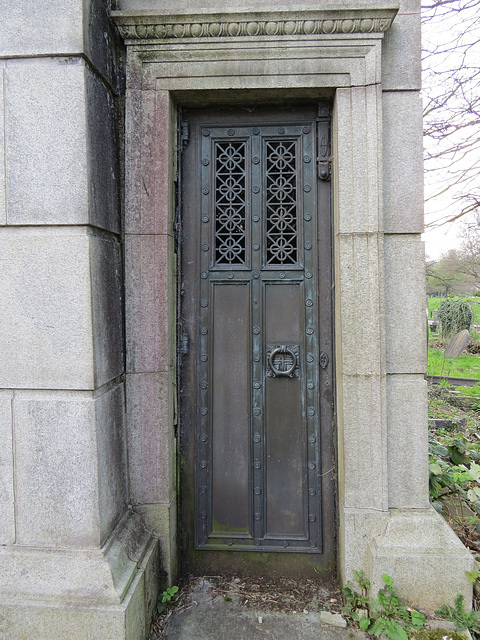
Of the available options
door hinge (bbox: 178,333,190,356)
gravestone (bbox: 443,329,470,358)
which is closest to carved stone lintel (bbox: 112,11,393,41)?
door hinge (bbox: 178,333,190,356)

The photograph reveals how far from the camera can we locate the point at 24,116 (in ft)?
7.35

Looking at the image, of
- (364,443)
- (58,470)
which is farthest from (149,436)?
(364,443)

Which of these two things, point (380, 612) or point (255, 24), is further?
point (255, 24)

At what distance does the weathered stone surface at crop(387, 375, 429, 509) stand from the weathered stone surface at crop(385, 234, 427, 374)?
131 mm

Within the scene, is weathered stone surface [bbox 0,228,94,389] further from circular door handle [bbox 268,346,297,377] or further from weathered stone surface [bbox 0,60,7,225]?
circular door handle [bbox 268,346,297,377]

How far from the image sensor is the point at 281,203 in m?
2.84

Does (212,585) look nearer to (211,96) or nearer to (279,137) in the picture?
(279,137)

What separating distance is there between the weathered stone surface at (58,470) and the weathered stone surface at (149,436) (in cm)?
38

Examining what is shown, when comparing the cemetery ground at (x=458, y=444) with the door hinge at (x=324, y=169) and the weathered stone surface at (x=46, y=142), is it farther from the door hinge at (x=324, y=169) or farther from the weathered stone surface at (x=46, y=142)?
the weathered stone surface at (x=46, y=142)

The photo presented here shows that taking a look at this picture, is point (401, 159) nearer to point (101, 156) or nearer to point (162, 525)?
point (101, 156)

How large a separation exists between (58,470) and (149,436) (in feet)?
1.90

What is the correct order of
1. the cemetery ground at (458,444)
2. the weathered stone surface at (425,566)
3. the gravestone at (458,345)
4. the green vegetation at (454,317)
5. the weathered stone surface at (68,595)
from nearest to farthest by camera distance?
the weathered stone surface at (68,595), the weathered stone surface at (425,566), the cemetery ground at (458,444), the gravestone at (458,345), the green vegetation at (454,317)

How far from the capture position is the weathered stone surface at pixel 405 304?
2.58 meters

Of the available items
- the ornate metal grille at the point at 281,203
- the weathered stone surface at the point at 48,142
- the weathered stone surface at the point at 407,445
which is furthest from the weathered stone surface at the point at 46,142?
the weathered stone surface at the point at 407,445
